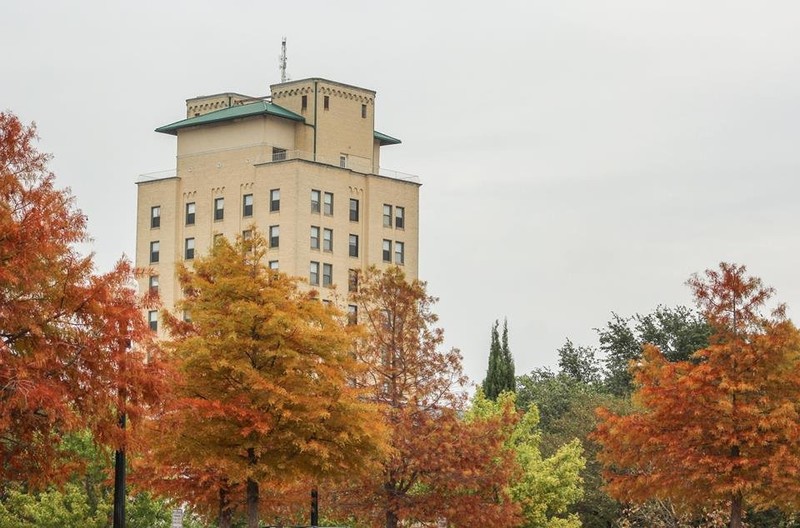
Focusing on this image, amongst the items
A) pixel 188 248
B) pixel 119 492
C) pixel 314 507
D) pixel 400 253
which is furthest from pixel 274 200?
pixel 119 492

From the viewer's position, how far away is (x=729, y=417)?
156 feet

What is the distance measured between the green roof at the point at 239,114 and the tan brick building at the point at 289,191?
0.32 ft

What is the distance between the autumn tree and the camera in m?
43.5

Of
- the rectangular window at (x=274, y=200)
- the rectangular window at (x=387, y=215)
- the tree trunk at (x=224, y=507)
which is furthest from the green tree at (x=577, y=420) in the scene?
the rectangular window at (x=274, y=200)

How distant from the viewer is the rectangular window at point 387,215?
420ft

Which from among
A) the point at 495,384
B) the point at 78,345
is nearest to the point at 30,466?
the point at 78,345

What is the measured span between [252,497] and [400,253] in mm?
83551

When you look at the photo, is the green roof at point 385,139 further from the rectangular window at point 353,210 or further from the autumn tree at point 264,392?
the autumn tree at point 264,392

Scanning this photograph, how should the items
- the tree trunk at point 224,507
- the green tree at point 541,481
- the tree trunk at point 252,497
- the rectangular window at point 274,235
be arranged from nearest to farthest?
1. the tree trunk at point 252,497
2. the tree trunk at point 224,507
3. the green tree at point 541,481
4. the rectangular window at point 274,235

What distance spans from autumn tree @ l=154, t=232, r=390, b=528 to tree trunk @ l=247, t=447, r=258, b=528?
0.04 meters

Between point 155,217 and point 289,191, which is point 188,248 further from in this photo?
point 289,191

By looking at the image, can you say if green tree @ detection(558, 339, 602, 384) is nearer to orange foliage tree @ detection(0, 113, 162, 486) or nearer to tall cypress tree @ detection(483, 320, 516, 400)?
tall cypress tree @ detection(483, 320, 516, 400)

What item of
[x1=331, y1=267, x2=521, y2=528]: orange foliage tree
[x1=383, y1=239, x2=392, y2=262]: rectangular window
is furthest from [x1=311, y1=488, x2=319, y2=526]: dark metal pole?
[x1=383, y1=239, x2=392, y2=262]: rectangular window

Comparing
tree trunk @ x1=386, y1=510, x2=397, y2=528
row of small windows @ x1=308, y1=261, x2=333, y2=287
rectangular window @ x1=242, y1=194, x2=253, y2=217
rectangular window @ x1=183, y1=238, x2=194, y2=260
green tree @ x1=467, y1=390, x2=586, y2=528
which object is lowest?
tree trunk @ x1=386, y1=510, x2=397, y2=528
